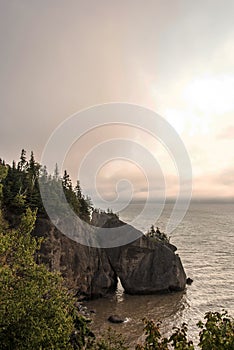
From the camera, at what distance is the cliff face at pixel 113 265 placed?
39406 mm

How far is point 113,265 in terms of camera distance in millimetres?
46750

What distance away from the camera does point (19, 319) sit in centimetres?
1200

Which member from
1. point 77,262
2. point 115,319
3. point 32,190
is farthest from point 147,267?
point 32,190

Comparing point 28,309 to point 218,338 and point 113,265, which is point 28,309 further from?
point 113,265

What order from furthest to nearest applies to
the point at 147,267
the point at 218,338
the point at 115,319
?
the point at 147,267, the point at 115,319, the point at 218,338

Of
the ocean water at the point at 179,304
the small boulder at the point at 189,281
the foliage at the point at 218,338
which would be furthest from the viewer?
the small boulder at the point at 189,281

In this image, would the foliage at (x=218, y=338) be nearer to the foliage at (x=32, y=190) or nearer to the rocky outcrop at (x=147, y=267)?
the foliage at (x=32, y=190)

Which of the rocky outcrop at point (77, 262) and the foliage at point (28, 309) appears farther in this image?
the rocky outcrop at point (77, 262)

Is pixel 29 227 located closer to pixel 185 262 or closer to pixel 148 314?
pixel 148 314

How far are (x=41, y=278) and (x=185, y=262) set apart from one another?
54.0 metres

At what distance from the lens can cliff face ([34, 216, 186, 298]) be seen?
39.4 meters

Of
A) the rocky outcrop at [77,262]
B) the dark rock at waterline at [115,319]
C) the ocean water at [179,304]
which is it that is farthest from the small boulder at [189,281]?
the dark rock at waterline at [115,319]

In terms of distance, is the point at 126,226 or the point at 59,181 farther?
the point at 59,181

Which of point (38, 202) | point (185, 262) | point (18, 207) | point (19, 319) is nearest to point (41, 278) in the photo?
point (19, 319)
